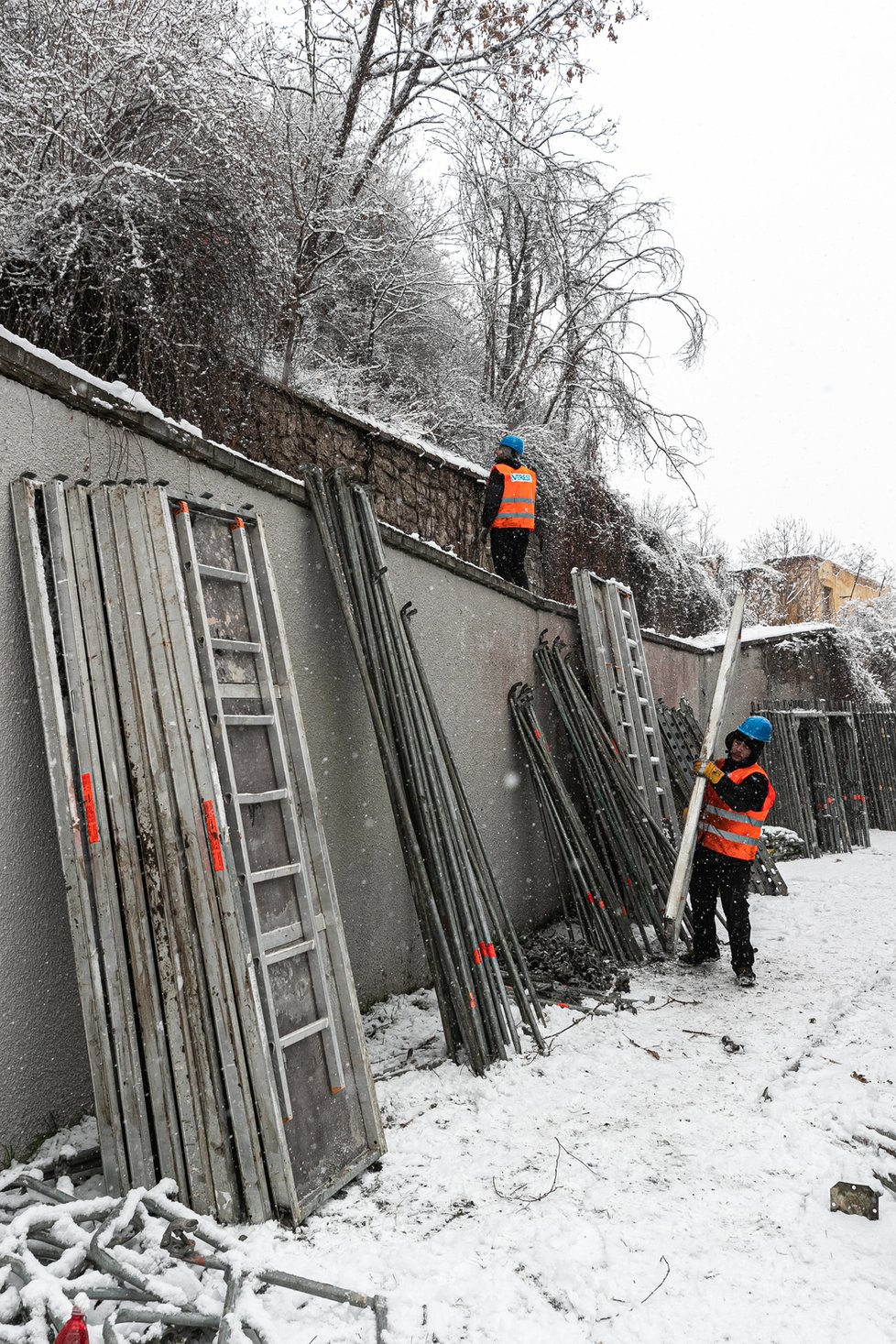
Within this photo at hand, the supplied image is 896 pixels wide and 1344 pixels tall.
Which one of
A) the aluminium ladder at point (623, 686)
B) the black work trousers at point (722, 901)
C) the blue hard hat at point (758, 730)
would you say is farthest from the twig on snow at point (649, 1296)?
the aluminium ladder at point (623, 686)

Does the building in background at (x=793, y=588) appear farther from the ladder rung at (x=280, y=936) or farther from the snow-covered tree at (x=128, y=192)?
the ladder rung at (x=280, y=936)

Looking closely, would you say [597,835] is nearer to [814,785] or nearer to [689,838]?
[689,838]

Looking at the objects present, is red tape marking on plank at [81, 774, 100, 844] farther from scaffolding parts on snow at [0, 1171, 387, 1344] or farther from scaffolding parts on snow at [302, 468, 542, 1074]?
scaffolding parts on snow at [302, 468, 542, 1074]

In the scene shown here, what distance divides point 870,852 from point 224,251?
29.8ft

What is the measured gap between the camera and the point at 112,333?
4.80 m

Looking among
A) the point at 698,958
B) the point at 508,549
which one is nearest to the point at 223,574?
the point at 698,958

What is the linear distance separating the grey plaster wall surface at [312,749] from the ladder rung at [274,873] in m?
0.64

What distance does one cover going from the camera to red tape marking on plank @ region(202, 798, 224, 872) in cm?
273

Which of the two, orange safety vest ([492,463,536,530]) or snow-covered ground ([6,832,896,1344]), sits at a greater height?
orange safety vest ([492,463,536,530])

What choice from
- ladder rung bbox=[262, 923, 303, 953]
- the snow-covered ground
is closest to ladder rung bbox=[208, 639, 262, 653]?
ladder rung bbox=[262, 923, 303, 953]

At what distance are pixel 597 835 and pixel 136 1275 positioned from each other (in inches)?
167

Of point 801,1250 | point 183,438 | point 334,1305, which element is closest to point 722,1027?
point 801,1250

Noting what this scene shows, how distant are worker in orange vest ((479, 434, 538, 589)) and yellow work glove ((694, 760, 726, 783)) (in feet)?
8.41

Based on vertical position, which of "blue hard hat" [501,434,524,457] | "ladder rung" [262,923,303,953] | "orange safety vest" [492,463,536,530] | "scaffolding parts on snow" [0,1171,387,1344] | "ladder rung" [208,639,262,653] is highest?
"blue hard hat" [501,434,524,457]
